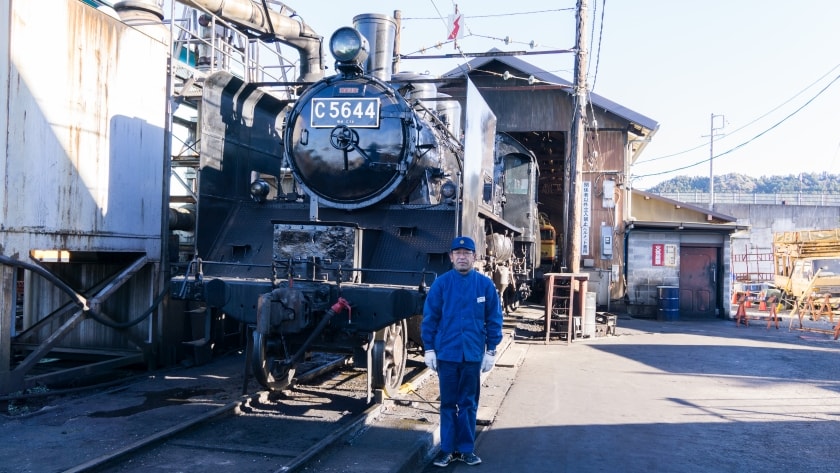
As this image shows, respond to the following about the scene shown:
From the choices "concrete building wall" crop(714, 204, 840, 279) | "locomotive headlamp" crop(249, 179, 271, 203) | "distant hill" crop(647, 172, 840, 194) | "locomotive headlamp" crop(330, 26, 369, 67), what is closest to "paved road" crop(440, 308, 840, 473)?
"locomotive headlamp" crop(249, 179, 271, 203)

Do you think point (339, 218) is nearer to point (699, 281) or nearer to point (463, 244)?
point (463, 244)

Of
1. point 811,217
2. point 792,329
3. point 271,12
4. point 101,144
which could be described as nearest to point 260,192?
point 101,144

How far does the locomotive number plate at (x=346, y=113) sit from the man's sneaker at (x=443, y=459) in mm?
3472

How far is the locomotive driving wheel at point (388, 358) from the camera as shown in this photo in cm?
583

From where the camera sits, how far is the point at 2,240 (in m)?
6.05

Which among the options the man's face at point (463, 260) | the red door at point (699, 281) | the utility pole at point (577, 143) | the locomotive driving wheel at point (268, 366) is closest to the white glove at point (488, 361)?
the man's face at point (463, 260)

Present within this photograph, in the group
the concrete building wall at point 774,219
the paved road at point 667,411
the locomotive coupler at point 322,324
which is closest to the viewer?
the paved road at point 667,411

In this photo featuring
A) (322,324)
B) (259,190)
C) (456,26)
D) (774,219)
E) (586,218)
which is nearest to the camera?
(322,324)

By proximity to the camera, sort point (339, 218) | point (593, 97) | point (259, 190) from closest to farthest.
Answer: point (339, 218), point (259, 190), point (593, 97)

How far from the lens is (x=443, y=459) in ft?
15.5

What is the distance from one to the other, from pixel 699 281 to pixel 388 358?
46.3 feet

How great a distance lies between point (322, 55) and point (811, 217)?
33.8 m

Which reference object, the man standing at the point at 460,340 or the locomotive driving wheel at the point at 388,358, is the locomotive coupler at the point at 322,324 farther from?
the man standing at the point at 460,340

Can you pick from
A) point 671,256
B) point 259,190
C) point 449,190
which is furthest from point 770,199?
point 259,190
